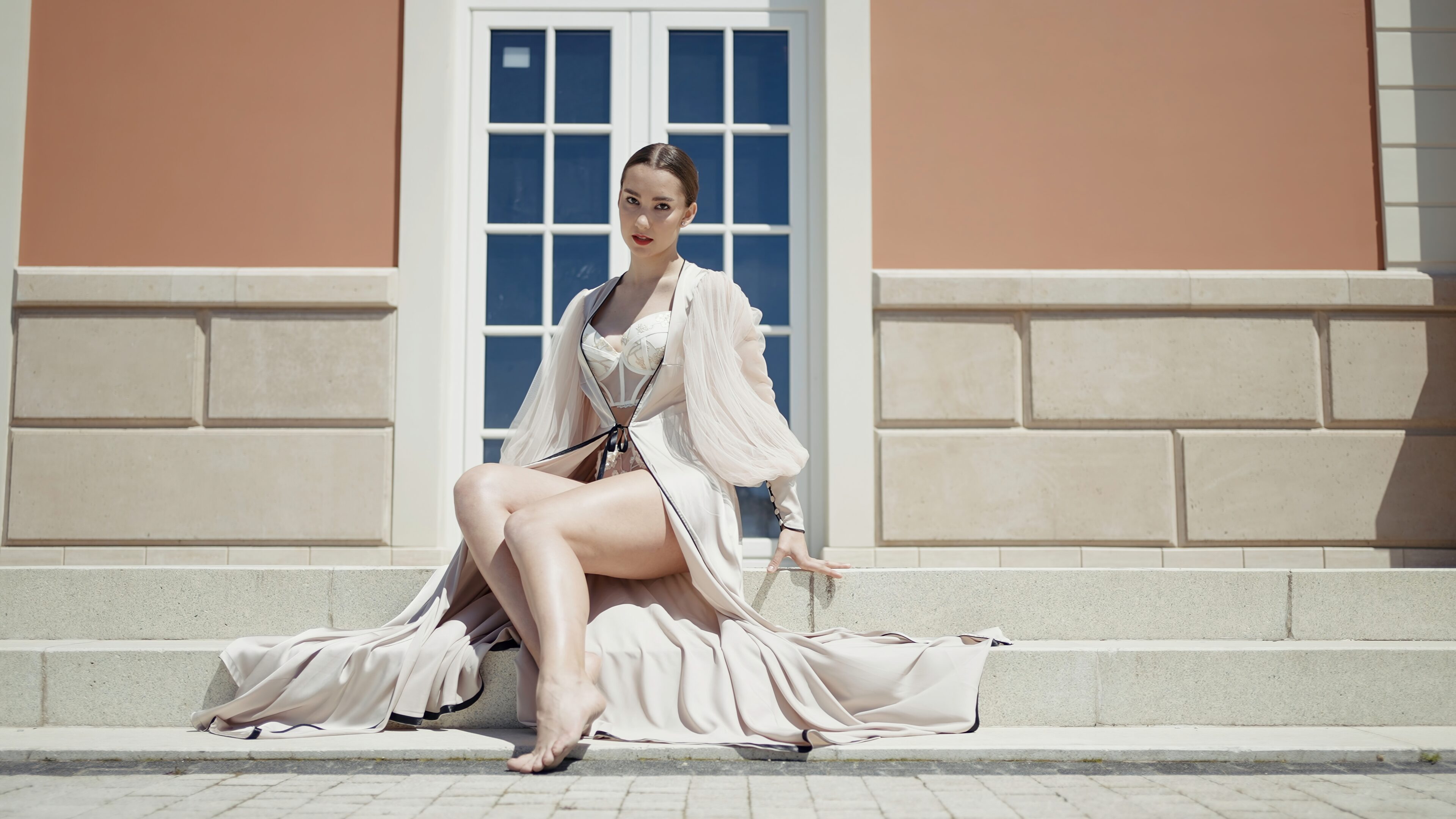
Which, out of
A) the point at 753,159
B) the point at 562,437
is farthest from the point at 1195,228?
the point at 562,437

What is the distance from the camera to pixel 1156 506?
4.44 metres

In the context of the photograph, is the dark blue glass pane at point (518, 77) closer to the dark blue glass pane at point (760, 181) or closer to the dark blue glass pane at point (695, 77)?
the dark blue glass pane at point (695, 77)

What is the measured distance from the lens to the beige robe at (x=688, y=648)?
9.34ft

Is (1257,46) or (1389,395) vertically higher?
(1257,46)

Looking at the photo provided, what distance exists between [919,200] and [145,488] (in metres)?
3.71

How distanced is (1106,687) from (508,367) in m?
2.99

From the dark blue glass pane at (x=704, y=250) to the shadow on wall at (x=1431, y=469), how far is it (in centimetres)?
317

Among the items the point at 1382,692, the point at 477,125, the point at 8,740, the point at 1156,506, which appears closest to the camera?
the point at 8,740

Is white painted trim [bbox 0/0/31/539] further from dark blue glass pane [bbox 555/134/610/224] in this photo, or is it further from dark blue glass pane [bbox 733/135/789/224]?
dark blue glass pane [bbox 733/135/789/224]

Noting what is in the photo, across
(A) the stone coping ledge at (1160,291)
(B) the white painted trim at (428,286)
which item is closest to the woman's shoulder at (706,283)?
(A) the stone coping ledge at (1160,291)

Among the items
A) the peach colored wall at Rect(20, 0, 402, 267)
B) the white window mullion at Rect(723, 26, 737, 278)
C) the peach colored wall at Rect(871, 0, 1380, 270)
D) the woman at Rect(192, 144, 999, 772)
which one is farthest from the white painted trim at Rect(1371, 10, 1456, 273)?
the peach colored wall at Rect(20, 0, 402, 267)

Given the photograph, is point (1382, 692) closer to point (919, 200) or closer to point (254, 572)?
point (919, 200)

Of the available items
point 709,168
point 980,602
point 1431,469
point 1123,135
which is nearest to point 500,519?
point 980,602

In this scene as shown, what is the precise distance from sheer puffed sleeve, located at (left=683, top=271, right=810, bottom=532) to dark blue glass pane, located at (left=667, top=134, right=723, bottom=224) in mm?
1528
